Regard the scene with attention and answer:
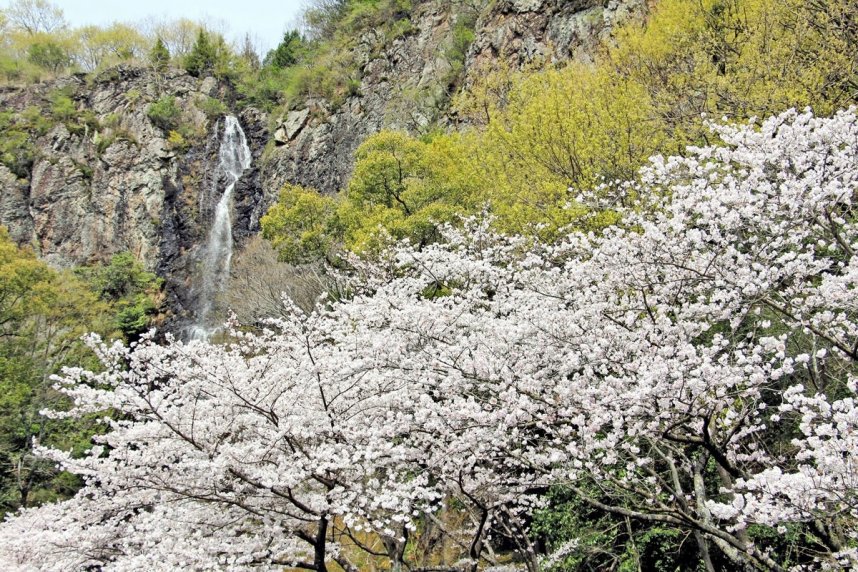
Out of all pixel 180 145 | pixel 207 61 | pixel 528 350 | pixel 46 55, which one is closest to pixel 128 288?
pixel 180 145

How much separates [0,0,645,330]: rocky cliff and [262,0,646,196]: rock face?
0.25ft

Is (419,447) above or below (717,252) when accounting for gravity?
below

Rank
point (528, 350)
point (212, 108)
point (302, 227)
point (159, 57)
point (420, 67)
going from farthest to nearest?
point (159, 57), point (212, 108), point (420, 67), point (302, 227), point (528, 350)

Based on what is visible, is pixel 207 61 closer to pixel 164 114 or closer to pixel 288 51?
pixel 288 51

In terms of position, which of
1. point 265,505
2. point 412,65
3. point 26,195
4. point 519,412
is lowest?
point 265,505

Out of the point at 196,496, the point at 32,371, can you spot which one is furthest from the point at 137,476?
the point at 32,371

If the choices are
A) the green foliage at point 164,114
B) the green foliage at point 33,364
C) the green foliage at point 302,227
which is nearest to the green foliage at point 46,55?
the green foliage at point 164,114

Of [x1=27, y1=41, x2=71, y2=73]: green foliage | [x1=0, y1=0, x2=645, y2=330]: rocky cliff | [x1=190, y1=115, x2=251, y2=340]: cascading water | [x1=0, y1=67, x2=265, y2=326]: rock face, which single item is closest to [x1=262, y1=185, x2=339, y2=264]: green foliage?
[x1=0, y1=0, x2=645, y2=330]: rocky cliff

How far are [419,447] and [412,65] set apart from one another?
26152 mm

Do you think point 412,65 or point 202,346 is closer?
point 202,346

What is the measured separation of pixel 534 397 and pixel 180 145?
34.4 metres

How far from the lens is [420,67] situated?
28.3 metres

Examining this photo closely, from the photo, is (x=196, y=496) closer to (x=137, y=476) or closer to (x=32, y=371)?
(x=137, y=476)

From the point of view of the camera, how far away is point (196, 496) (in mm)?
5473
